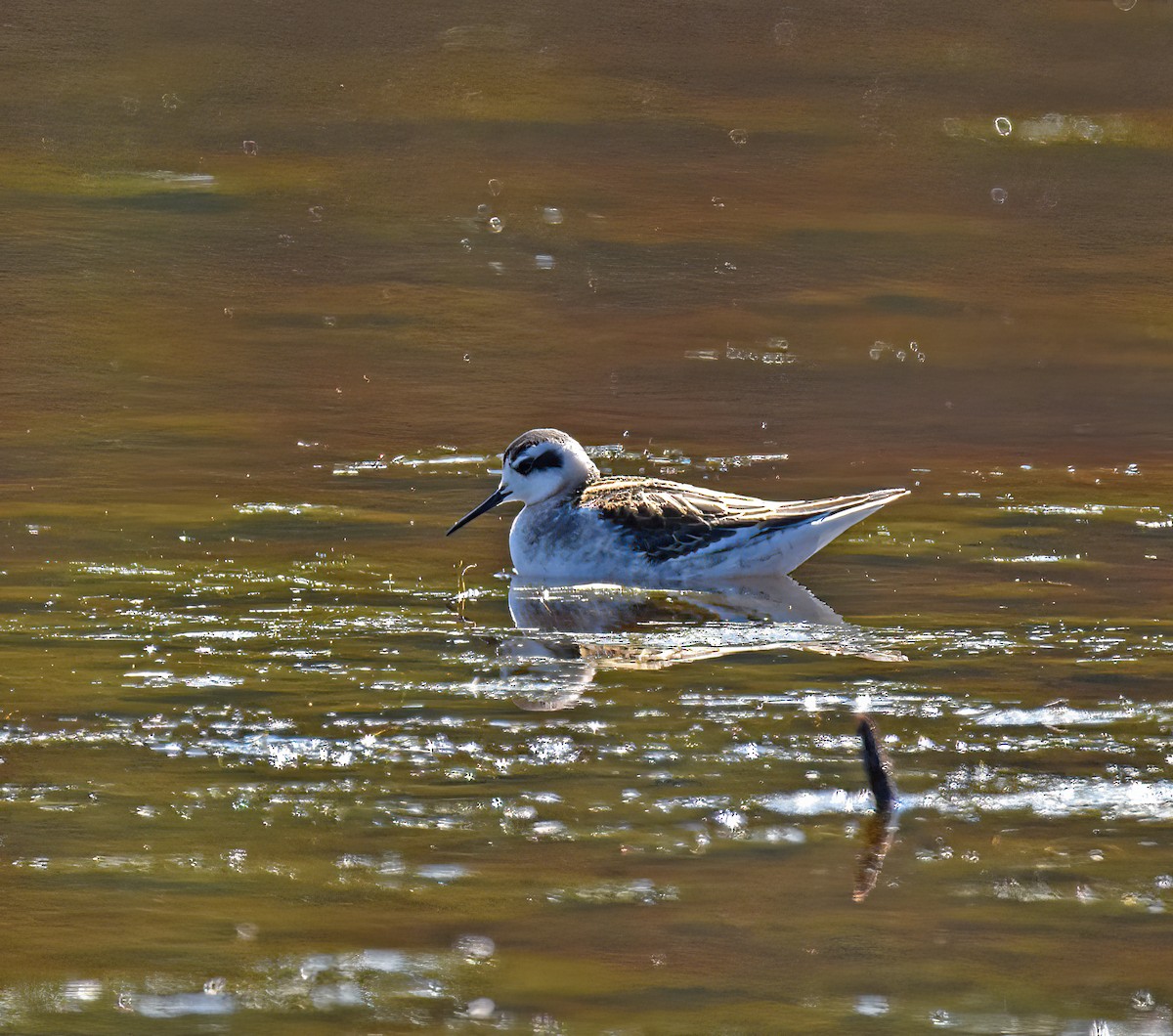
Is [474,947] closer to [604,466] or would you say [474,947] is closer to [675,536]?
[675,536]

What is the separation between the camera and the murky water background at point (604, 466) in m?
6.14

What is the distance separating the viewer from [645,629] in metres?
9.65

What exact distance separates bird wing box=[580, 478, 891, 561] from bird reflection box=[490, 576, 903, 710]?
247 millimetres

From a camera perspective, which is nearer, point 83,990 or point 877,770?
point 83,990

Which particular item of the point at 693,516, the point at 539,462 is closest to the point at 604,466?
the point at 539,462

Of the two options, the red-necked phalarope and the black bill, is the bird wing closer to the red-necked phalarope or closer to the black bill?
the red-necked phalarope

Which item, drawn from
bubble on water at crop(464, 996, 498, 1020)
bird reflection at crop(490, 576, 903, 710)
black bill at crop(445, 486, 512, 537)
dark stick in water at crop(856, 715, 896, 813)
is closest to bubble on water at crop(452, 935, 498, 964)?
bubble on water at crop(464, 996, 498, 1020)

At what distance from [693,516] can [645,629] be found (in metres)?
1.25

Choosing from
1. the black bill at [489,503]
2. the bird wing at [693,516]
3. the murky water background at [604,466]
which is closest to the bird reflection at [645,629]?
the murky water background at [604,466]

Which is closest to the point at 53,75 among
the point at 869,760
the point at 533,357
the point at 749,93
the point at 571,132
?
the point at 571,132

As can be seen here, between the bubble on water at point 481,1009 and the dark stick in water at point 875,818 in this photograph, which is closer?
the bubble on water at point 481,1009

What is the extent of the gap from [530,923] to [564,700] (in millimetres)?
2112

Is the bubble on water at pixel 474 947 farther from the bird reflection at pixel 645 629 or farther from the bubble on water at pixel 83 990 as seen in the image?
the bird reflection at pixel 645 629

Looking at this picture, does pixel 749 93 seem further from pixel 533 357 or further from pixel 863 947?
pixel 863 947
